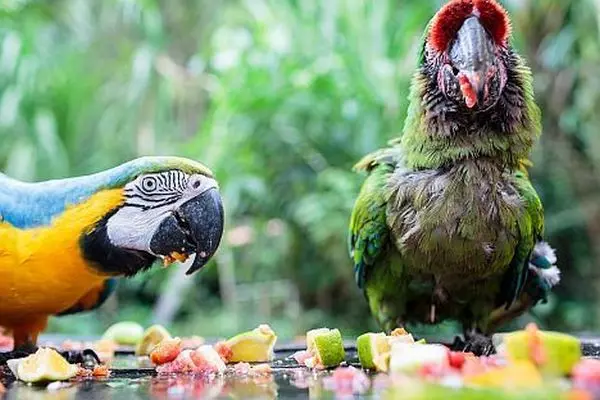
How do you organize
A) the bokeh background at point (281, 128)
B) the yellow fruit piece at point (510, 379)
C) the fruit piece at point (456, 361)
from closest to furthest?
the yellow fruit piece at point (510, 379) < the fruit piece at point (456, 361) < the bokeh background at point (281, 128)

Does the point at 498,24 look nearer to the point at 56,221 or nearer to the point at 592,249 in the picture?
the point at 56,221

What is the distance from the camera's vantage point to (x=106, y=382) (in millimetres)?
1389

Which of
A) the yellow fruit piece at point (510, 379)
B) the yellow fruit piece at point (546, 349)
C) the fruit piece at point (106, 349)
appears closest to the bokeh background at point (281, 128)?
the fruit piece at point (106, 349)

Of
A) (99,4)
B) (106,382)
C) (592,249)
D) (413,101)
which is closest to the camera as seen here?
(106,382)

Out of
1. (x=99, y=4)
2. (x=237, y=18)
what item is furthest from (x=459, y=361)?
(x=99, y=4)

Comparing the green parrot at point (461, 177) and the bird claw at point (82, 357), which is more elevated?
the green parrot at point (461, 177)

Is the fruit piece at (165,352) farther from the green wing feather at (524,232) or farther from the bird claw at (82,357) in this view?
the green wing feather at (524,232)

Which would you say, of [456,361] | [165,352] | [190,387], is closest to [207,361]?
[165,352]

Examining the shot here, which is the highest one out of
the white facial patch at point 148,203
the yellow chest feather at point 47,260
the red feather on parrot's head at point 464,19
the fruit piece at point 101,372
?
the red feather on parrot's head at point 464,19

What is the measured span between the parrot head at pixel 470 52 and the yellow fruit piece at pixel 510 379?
3.02ft

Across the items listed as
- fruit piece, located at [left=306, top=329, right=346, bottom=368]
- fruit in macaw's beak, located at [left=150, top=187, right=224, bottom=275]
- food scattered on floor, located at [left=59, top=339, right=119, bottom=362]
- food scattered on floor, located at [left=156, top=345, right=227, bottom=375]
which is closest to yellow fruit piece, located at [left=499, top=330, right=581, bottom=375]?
fruit piece, located at [left=306, top=329, right=346, bottom=368]

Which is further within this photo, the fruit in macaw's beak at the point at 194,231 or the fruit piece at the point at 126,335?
the fruit piece at the point at 126,335

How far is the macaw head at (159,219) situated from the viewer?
1.76 meters

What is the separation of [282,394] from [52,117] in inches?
168
